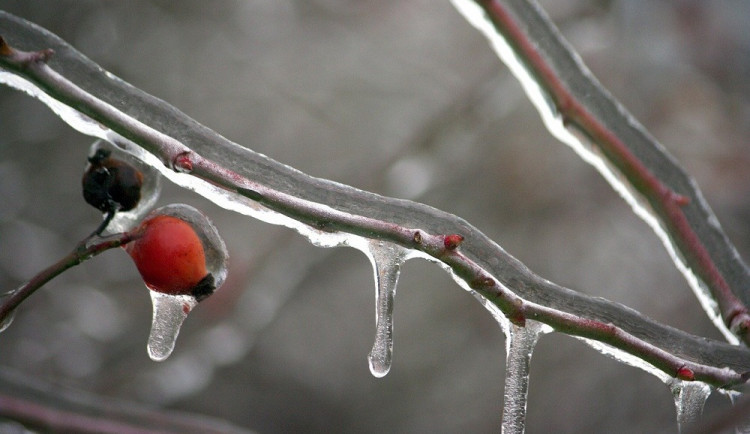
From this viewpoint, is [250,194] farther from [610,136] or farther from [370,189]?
[370,189]

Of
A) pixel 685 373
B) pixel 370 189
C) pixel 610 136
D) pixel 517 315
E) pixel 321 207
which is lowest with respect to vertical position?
pixel 321 207

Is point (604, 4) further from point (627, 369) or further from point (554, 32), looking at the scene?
point (554, 32)

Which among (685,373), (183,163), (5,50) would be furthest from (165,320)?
(685,373)

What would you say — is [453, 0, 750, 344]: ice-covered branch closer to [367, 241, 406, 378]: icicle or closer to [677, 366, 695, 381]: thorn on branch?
[677, 366, 695, 381]: thorn on branch

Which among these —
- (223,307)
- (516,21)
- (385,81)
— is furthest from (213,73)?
(516,21)

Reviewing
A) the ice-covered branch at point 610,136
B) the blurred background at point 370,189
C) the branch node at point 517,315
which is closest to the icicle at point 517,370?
the branch node at point 517,315

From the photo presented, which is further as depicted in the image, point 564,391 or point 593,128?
point 564,391
